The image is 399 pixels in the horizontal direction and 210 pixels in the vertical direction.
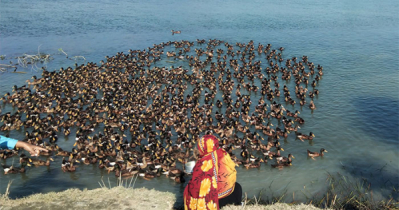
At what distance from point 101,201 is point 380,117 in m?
Answer: 17.8

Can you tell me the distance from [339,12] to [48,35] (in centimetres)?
4850

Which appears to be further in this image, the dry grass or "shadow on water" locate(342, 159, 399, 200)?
"shadow on water" locate(342, 159, 399, 200)

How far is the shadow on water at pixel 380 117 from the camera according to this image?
1847cm

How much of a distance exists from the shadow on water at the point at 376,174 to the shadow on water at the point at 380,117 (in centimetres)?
290

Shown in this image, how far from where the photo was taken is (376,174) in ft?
48.9

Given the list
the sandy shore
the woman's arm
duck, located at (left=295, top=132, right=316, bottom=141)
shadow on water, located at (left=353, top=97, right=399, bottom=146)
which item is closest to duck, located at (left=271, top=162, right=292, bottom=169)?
duck, located at (left=295, top=132, right=316, bottom=141)

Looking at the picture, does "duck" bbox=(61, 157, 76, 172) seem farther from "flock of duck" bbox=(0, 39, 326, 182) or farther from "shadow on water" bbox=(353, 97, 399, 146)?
"shadow on water" bbox=(353, 97, 399, 146)

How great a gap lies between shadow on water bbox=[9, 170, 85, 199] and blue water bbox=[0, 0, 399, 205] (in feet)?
0.14

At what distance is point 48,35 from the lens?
4291 centimetres

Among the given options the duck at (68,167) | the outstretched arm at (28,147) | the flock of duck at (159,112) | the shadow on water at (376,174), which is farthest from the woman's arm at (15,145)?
the shadow on water at (376,174)

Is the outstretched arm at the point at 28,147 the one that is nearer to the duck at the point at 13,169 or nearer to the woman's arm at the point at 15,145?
the woman's arm at the point at 15,145

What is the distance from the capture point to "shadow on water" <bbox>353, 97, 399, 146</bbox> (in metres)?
18.5

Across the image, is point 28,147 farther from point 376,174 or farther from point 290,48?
point 290,48

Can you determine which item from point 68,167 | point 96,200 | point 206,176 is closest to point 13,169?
point 68,167
